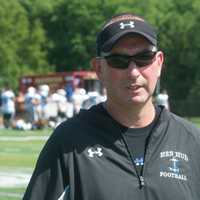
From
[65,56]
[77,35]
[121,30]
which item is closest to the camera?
[121,30]

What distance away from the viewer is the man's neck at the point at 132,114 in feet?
10.9

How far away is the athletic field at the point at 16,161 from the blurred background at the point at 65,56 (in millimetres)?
1226

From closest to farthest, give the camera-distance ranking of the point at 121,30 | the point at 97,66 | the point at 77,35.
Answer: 1. the point at 121,30
2. the point at 97,66
3. the point at 77,35

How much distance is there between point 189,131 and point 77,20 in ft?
220

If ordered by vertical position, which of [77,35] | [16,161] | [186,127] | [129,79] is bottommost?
[16,161]

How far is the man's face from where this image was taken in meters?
3.29

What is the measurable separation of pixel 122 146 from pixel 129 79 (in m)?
0.26

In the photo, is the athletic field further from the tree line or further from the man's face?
the tree line

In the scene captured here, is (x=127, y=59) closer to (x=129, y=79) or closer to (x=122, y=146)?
(x=129, y=79)

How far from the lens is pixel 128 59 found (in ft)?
10.8

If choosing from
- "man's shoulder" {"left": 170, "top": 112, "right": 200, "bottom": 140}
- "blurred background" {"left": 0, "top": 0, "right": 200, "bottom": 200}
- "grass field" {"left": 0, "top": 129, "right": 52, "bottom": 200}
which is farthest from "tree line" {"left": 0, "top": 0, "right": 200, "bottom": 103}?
"man's shoulder" {"left": 170, "top": 112, "right": 200, "bottom": 140}

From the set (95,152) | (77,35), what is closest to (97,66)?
(95,152)

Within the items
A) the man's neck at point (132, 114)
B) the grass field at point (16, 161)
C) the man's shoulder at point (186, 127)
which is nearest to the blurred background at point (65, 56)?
the grass field at point (16, 161)

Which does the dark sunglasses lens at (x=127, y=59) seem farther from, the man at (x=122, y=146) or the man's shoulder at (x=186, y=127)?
the man's shoulder at (x=186, y=127)
